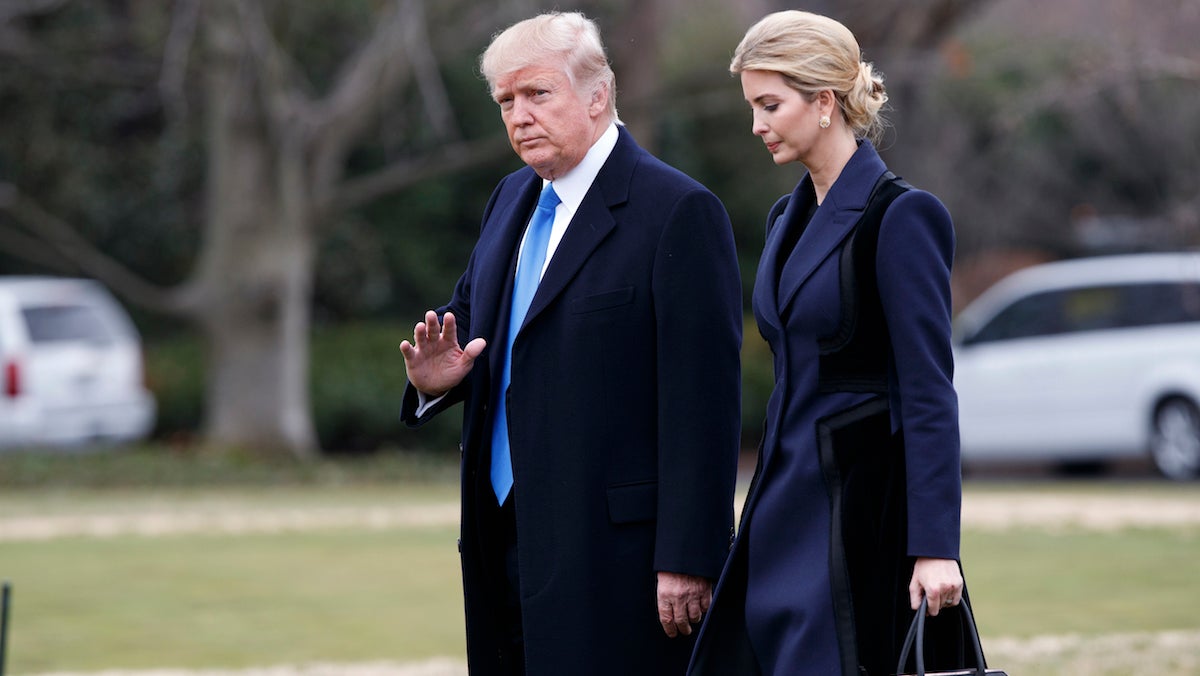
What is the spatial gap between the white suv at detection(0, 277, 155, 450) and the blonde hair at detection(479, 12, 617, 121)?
1491cm

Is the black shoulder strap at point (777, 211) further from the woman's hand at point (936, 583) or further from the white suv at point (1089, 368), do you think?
the white suv at point (1089, 368)

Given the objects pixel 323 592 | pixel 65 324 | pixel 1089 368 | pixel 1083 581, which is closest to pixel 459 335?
pixel 323 592

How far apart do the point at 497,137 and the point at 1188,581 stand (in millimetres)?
11114

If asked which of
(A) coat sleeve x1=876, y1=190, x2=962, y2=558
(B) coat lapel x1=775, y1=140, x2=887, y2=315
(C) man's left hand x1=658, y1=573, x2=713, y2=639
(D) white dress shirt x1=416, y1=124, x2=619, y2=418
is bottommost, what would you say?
(C) man's left hand x1=658, y1=573, x2=713, y2=639

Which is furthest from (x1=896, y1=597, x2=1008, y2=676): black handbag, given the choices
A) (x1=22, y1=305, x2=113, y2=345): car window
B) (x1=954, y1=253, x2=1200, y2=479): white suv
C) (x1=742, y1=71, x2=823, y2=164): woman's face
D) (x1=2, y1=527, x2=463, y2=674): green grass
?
(x1=22, y1=305, x2=113, y2=345): car window

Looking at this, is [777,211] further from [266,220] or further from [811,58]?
[266,220]

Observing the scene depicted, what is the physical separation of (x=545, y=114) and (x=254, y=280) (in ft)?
49.9

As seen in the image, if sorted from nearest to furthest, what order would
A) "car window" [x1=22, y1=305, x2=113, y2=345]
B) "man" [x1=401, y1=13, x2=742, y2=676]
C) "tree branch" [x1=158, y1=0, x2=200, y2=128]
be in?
"man" [x1=401, y1=13, x2=742, y2=676] → "tree branch" [x1=158, y1=0, x2=200, y2=128] → "car window" [x1=22, y1=305, x2=113, y2=345]

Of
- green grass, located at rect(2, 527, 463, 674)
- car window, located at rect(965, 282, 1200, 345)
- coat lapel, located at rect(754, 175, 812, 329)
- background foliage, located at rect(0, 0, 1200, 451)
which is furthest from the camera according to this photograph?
background foliage, located at rect(0, 0, 1200, 451)

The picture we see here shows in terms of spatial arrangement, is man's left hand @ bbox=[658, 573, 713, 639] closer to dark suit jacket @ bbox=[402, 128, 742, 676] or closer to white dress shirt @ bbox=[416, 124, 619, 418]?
dark suit jacket @ bbox=[402, 128, 742, 676]

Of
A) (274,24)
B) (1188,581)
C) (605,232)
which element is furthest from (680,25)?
(605,232)

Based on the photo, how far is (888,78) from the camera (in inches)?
794

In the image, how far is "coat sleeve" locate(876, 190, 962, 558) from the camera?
332cm

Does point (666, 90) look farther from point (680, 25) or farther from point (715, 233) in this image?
point (715, 233)
